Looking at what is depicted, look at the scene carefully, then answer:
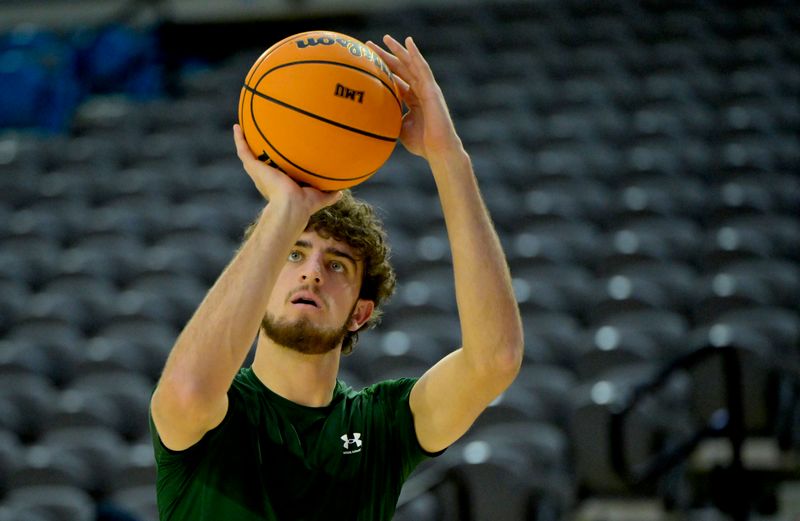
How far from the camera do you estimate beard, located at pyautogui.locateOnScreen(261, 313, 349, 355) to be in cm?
240

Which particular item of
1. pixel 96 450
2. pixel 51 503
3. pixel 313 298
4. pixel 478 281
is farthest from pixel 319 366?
pixel 96 450

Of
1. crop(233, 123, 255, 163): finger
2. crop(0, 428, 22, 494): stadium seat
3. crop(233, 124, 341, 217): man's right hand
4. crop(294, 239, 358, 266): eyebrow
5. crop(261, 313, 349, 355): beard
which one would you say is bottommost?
crop(0, 428, 22, 494): stadium seat

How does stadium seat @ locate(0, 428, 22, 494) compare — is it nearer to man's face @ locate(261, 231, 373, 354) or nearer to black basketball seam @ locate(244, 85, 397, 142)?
man's face @ locate(261, 231, 373, 354)

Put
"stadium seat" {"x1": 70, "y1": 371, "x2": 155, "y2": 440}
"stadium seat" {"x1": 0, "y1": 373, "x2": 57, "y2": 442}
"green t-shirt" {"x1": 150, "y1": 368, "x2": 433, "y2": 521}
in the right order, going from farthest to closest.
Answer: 1. "stadium seat" {"x1": 0, "y1": 373, "x2": 57, "y2": 442}
2. "stadium seat" {"x1": 70, "y1": 371, "x2": 155, "y2": 440}
3. "green t-shirt" {"x1": 150, "y1": 368, "x2": 433, "y2": 521}

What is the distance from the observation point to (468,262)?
235 cm

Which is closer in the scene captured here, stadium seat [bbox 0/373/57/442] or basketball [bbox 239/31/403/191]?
basketball [bbox 239/31/403/191]

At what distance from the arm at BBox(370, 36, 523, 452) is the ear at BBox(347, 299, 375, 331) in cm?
26

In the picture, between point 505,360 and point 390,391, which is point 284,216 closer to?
point 505,360

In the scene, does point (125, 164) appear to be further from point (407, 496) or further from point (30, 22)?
point (407, 496)

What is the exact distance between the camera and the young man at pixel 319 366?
213 centimetres

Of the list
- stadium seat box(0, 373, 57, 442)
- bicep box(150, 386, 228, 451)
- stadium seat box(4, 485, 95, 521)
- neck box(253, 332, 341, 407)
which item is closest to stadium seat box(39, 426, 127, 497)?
stadium seat box(4, 485, 95, 521)

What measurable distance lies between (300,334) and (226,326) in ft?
1.15

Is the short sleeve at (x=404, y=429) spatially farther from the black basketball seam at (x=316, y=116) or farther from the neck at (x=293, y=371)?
the black basketball seam at (x=316, y=116)

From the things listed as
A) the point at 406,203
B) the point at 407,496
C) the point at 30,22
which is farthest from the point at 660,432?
the point at 30,22
